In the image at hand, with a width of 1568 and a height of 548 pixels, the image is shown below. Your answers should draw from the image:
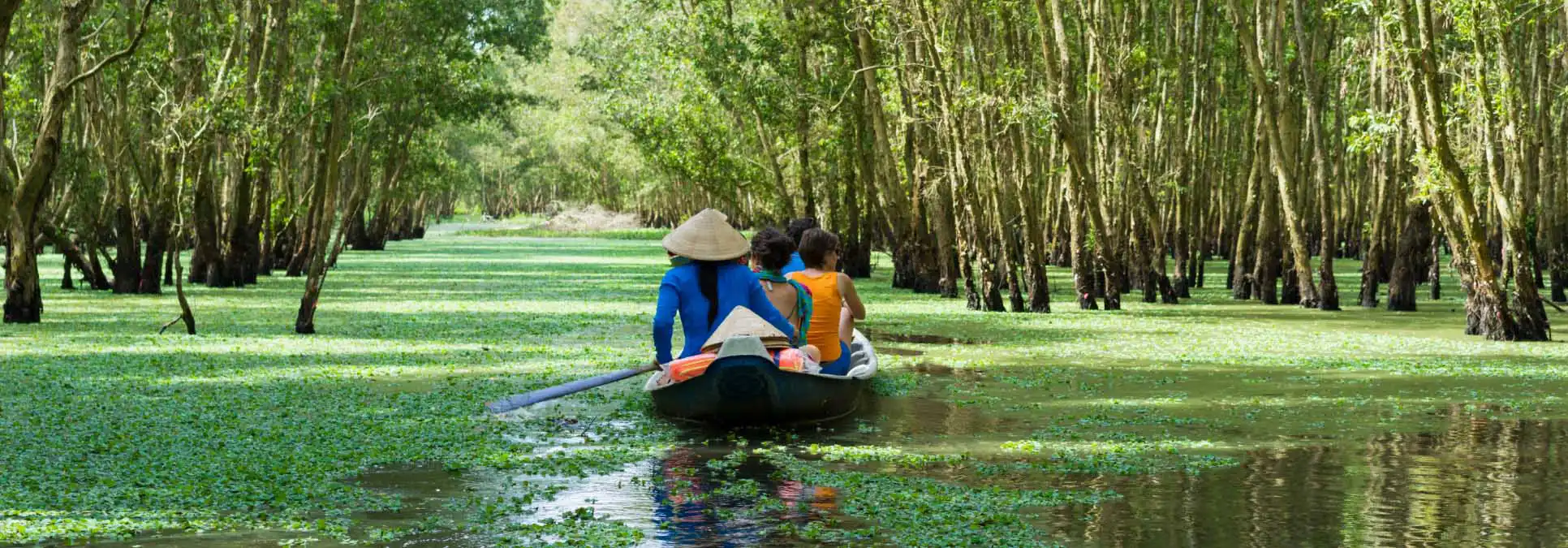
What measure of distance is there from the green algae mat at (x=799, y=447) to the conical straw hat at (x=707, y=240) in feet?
3.76

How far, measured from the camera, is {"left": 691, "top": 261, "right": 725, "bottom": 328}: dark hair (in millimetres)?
11094

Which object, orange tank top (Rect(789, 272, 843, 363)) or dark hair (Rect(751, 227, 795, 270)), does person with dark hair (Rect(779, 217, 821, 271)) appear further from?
dark hair (Rect(751, 227, 795, 270))

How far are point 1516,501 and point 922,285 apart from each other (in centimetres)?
2121

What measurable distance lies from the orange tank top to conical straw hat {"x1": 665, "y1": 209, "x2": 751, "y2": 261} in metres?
1.53

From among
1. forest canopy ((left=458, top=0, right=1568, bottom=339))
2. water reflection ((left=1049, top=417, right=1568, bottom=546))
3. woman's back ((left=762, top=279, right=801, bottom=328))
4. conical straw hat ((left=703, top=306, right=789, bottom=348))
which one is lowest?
water reflection ((left=1049, top=417, right=1568, bottom=546))

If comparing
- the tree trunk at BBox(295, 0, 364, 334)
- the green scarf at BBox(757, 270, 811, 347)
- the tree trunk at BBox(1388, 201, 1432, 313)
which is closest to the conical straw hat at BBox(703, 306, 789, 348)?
the green scarf at BBox(757, 270, 811, 347)

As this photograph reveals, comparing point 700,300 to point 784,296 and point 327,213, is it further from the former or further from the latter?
point 327,213

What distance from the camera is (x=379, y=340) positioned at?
58.0ft

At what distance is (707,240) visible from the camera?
1090 cm

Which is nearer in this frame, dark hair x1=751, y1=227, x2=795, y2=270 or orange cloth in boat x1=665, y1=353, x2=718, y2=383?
orange cloth in boat x1=665, y1=353, x2=718, y2=383

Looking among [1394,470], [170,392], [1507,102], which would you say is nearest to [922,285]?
[1507,102]

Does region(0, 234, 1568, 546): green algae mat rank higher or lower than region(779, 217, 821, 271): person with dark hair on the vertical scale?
lower

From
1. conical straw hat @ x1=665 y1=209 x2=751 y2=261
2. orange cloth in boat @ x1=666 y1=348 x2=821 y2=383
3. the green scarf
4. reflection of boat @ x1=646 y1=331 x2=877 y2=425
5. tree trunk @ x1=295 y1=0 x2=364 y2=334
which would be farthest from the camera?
tree trunk @ x1=295 y1=0 x2=364 y2=334

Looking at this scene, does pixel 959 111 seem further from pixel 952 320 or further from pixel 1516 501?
pixel 1516 501
